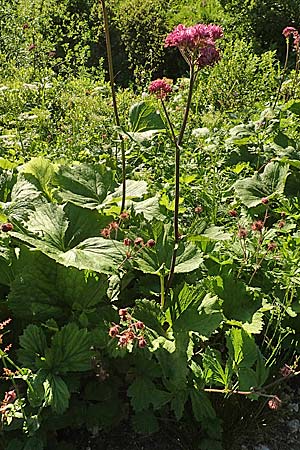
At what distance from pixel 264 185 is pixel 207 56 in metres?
1.12

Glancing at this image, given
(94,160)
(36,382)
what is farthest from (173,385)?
(94,160)

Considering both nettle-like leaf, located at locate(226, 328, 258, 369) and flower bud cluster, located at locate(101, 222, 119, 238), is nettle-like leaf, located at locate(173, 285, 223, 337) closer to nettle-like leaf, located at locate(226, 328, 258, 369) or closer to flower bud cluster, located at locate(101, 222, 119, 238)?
nettle-like leaf, located at locate(226, 328, 258, 369)

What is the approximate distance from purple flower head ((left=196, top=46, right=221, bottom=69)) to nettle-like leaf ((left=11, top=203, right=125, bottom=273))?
68 centimetres

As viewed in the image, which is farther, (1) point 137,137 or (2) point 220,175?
(2) point 220,175

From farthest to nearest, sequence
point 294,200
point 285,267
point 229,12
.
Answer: point 229,12 < point 294,200 < point 285,267

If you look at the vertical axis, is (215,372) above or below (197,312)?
below

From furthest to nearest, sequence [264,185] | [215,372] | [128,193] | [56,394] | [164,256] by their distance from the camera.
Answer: [264,185] < [128,193] < [164,256] < [215,372] < [56,394]

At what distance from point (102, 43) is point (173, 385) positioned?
241 inches

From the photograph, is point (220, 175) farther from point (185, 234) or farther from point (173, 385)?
point (173, 385)

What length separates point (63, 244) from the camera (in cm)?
228

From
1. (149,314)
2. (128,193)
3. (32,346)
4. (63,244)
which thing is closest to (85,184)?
(128,193)

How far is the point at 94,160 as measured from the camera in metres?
3.60

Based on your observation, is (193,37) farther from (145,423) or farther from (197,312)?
(145,423)

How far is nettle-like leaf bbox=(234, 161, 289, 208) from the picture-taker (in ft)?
9.73
